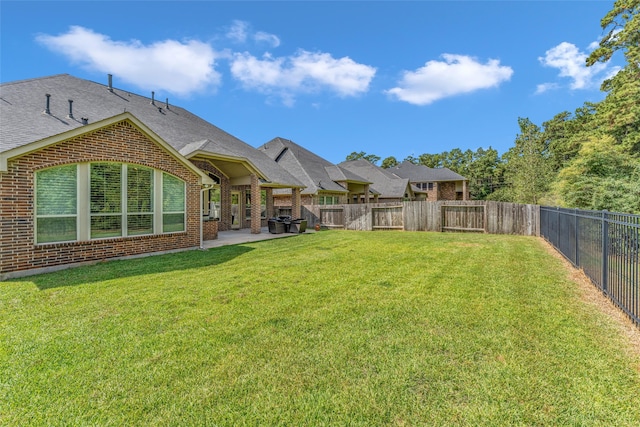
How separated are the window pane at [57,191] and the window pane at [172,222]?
2357 millimetres

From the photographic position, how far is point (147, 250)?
8.84m

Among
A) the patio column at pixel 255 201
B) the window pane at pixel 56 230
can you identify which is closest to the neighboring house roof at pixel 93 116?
the patio column at pixel 255 201

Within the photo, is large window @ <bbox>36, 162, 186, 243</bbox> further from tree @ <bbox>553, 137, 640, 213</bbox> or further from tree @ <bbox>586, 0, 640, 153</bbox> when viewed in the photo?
tree @ <bbox>586, 0, 640, 153</bbox>

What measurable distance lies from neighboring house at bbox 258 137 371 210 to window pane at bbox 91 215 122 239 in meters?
14.3

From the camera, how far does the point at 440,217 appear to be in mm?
16250

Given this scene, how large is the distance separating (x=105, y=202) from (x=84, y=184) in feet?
2.16

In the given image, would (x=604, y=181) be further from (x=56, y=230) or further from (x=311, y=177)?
(x=56, y=230)

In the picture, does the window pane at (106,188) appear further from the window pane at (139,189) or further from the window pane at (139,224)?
the window pane at (139,224)

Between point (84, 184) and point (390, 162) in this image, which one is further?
point (390, 162)

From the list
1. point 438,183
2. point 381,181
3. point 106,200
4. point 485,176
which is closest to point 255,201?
point 106,200

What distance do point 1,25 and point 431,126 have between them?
4127 centimetres

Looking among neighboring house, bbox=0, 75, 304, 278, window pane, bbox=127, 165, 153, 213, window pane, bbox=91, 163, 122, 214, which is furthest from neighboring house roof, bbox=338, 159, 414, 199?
window pane, bbox=91, 163, 122, 214

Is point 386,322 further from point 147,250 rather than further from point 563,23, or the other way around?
point 563,23

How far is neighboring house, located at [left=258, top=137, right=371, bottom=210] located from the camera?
2266cm
